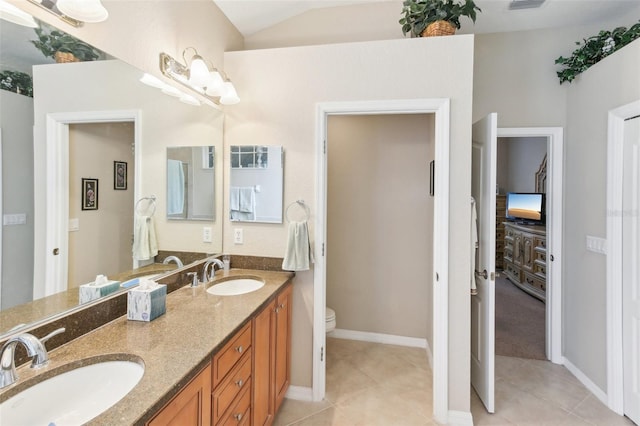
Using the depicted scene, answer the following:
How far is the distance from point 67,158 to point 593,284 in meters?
3.40

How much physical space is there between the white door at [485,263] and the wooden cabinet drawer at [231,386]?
5.24ft

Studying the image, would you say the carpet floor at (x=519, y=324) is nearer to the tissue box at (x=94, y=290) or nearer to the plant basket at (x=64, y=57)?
the tissue box at (x=94, y=290)

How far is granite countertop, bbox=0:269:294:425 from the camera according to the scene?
0.82 metres

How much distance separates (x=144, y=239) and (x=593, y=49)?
3554 mm

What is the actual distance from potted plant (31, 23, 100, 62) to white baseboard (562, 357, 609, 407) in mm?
3720

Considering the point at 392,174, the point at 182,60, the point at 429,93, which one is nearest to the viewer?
the point at 182,60

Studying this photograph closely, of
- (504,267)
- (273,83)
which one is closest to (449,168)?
(273,83)

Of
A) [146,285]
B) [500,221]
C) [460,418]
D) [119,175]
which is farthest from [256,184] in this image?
[500,221]

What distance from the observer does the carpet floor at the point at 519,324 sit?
301cm

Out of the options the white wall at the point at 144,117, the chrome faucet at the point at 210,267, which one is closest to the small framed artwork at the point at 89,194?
the white wall at the point at 144,117

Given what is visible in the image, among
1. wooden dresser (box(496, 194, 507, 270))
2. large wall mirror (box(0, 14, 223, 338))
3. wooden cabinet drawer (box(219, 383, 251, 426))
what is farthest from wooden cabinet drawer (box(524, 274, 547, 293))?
large wall mirror (box(0, 14, 223, 338))

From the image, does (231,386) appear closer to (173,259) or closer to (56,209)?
(173,259)

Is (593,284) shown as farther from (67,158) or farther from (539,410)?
(67,158)

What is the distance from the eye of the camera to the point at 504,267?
5742mm
